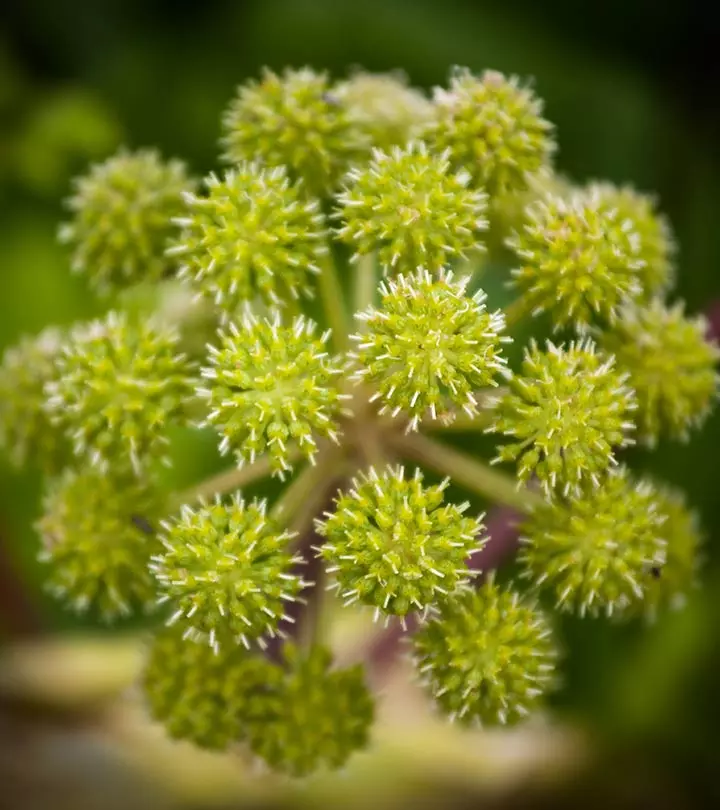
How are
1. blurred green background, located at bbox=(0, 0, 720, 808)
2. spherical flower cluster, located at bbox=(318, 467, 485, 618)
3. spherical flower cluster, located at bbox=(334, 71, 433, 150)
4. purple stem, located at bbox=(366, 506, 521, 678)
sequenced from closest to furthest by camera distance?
spherical flower cluster, located at bbox=(318, 467, 485, 618)
spherical flower cluster, located at bbox=(334, 71, 433, 150)
purple stem, located at bbox=(366, 506, 521, 678)
blurred green background, located at bbox=(0, 0, 720, 808)

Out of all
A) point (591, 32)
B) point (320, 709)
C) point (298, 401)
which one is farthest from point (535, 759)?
point (591, 32)

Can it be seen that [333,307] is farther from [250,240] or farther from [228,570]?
[228,570]

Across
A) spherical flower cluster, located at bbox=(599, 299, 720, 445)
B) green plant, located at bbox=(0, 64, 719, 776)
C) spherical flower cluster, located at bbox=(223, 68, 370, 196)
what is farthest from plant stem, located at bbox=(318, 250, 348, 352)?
spherical flower cluster, located at bbox=(599, 299, 720, 445)

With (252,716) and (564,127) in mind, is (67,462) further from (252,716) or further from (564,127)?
(564,127)

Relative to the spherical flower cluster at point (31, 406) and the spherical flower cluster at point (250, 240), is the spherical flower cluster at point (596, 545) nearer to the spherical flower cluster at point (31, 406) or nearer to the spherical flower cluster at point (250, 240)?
the spherical flower cluster at point (250, 240)

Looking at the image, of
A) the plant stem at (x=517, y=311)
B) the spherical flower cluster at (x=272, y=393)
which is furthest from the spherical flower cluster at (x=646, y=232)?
the spherical flower cluster at (x=272, y=393)

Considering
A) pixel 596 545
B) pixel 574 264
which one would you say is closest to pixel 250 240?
pixel 574 264

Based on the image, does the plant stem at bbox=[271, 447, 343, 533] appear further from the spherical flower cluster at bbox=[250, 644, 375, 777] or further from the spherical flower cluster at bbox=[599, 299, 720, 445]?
the spherical flower cluster at bbox=[599, 299, 720, 445]
